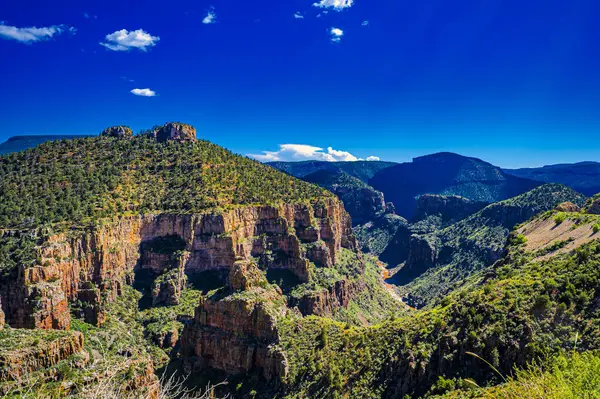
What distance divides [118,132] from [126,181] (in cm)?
4923

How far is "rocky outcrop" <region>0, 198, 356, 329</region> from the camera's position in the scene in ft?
223

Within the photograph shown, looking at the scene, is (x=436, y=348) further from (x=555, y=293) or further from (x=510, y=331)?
(x=555, y=293)

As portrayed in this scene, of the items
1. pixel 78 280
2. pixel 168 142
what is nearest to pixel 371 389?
pixel 78 280

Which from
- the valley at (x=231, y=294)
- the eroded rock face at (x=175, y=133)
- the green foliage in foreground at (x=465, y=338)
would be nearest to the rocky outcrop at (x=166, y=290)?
the valley at (x=231, y=294)

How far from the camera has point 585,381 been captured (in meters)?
18.7

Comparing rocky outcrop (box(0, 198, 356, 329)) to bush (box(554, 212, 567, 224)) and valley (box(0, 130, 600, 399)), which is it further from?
bush (box(554, 212, 567, 224))

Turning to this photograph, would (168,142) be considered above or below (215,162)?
above

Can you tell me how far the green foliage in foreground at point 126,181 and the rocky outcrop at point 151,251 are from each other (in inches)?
204

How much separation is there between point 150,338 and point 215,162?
69258 millimetres

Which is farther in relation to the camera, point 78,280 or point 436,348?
point 78,280

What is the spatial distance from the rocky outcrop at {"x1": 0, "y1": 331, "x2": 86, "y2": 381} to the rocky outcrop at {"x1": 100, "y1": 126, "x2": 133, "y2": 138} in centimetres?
11375

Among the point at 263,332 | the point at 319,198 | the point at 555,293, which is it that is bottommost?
the point at 263,332

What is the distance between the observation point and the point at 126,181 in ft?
377

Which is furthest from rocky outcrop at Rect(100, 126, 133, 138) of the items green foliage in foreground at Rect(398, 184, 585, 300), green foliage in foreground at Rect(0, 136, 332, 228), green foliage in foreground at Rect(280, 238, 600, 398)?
green foliage in foreground at Rect(398, 184, 585, 300)
